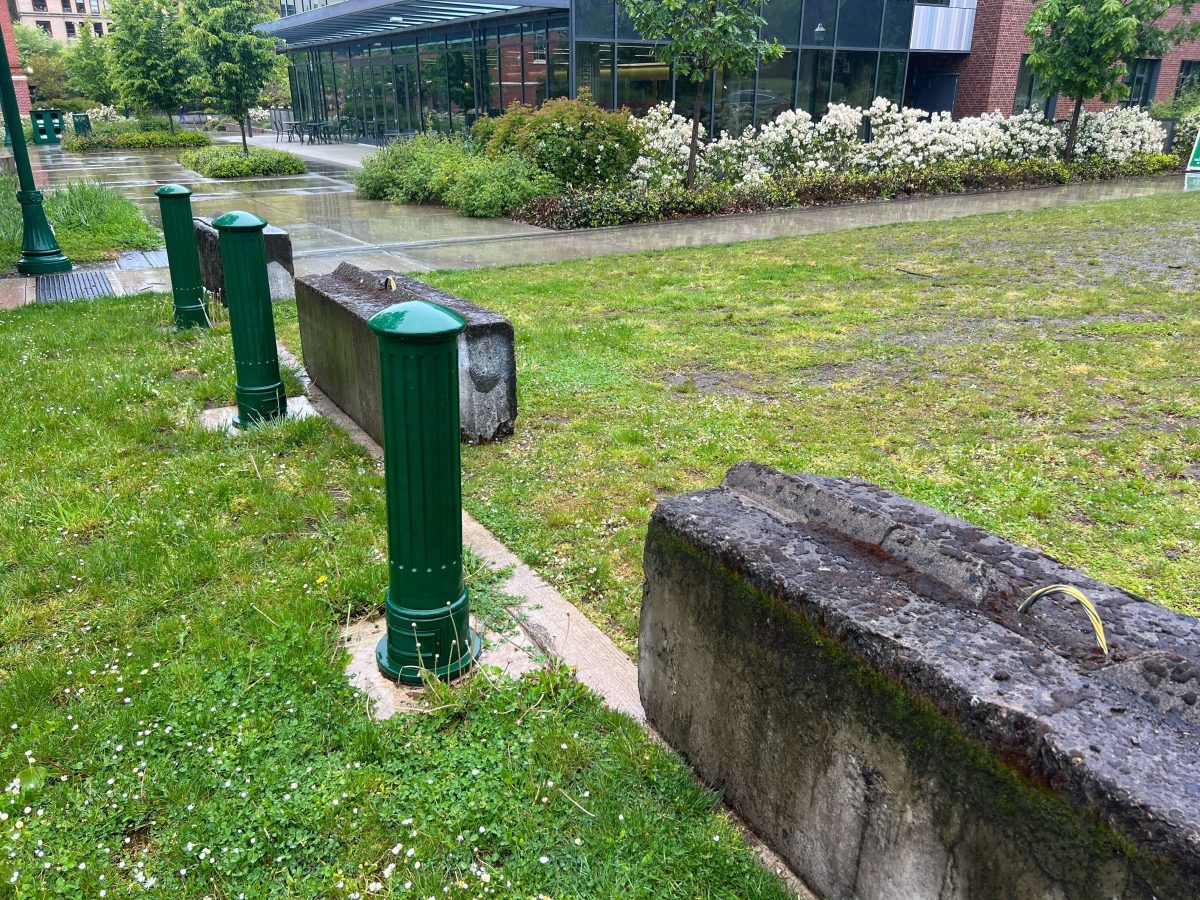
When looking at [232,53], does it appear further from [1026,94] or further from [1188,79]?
[1188,79]

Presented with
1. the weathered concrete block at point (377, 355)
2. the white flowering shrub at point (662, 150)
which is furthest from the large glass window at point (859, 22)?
the weathered concrete block at point (377, 355)

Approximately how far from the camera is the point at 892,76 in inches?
931

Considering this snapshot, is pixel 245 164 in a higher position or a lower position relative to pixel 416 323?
lower

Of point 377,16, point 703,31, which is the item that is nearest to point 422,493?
point 703,31

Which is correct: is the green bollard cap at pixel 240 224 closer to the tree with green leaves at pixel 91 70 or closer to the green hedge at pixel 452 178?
the green hedge at pixel 452 178

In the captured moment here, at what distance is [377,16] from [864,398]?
890 inches

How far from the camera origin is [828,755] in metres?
2.08

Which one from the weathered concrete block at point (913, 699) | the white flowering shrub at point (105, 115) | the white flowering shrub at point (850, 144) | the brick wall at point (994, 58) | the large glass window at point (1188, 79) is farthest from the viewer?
the white flowering shrub at point (105, 115)

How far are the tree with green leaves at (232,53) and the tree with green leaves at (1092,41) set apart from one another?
768 inches

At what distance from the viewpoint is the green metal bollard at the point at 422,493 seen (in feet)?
9.36

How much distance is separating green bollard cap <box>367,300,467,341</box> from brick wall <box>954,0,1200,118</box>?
2564 cm

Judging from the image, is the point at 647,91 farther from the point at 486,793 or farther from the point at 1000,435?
the point at 486,793

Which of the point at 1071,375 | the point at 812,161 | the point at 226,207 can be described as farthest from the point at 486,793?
the point at 812,161

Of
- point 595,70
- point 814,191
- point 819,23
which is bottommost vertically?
point 814,191
